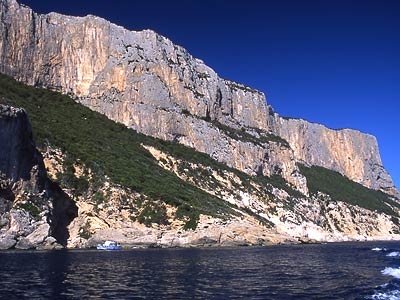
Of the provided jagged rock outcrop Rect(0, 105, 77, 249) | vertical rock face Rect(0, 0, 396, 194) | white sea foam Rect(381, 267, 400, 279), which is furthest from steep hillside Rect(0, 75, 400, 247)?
white sea foam Rect(381, 267, 400, 279)

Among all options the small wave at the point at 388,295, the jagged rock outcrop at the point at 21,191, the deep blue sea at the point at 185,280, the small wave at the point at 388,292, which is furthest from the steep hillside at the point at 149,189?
the small wave at the point at 388,295

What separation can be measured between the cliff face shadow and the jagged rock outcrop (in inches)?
29.5

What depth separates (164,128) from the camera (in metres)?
140

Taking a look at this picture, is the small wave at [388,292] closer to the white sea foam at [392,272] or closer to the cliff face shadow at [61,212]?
the white sea foam at [392,272]

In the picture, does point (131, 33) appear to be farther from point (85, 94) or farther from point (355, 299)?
point (355, 299)

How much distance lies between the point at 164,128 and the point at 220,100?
3721cm

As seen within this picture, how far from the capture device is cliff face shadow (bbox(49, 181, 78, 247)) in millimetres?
75188

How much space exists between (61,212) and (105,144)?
109ft

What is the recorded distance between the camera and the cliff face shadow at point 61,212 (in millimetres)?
75188

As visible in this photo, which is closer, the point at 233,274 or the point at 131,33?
the point at 233,274

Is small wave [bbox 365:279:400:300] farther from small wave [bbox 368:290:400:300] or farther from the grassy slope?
the grassy slope

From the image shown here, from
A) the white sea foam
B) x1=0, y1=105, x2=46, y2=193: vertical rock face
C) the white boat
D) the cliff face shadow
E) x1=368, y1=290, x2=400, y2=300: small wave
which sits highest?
x1=0, y1=105, x2=46, y2=193: vertical rock face

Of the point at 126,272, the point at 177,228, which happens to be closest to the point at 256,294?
the point at 126,272

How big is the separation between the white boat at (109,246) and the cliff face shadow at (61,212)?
18.5ft
